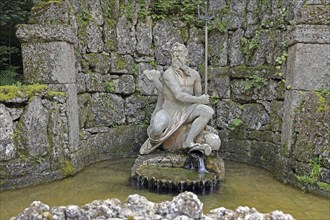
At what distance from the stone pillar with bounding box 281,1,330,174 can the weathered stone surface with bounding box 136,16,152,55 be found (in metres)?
2.64

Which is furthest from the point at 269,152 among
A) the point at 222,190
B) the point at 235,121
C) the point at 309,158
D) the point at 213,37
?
the point at 213,37

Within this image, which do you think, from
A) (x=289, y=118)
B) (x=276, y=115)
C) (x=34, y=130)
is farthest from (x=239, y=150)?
(x=34, y=130)

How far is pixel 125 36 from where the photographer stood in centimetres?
598

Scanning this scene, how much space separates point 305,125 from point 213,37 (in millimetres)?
2542

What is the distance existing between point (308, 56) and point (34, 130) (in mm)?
3955

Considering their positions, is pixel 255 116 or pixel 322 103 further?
pixel 255 116

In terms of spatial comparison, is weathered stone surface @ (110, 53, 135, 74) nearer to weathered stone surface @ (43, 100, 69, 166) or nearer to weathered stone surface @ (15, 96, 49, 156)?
weathered stone surface @ (43, 100, 69, 166)

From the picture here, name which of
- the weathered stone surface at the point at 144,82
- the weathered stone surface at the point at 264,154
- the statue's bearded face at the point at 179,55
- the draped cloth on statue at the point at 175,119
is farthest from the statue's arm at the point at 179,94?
the weathered stone surface at the point at 264,154

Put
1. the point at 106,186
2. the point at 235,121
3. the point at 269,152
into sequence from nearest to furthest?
the point at 106,186 → the point at 269,152 → the point at 235,121

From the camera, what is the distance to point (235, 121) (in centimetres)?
586

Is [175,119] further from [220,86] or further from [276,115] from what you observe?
[276,115]

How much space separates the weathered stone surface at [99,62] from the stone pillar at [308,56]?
3134 mm

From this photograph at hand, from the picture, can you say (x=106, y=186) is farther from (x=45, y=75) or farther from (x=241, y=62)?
(x=241, y=62)

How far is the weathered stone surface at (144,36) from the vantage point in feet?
20.0
